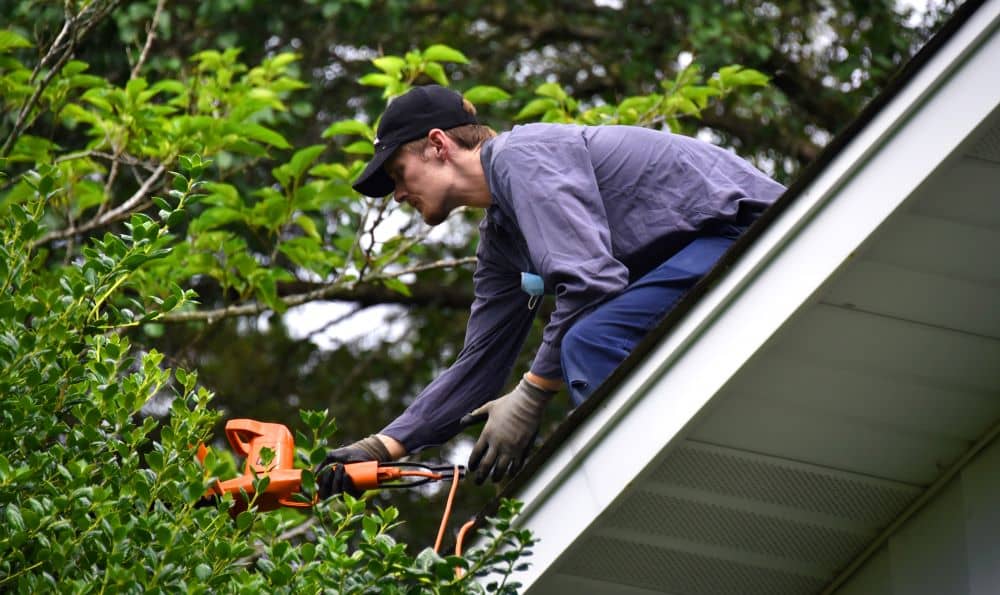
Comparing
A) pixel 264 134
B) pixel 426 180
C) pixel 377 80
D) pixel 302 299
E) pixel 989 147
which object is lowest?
pixel 302 299

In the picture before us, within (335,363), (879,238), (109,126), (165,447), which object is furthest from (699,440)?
(335,363)

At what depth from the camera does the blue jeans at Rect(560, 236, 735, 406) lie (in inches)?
142

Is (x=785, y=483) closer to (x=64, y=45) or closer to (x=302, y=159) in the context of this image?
(x=302, y=159)

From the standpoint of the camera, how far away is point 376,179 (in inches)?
172

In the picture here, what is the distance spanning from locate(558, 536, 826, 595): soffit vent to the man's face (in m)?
1.10

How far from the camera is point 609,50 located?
1025cm

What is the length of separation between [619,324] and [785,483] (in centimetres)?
52

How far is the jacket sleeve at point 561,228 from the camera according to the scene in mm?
3600

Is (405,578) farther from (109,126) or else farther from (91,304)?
(109,126)

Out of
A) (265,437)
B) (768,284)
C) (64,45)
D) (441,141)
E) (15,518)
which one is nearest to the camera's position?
(15,518)

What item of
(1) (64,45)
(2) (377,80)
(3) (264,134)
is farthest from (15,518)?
(1) (64,45)

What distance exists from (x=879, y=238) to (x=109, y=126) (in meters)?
4.31

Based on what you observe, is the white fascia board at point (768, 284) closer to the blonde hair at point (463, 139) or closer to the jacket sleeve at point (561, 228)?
the jacket sleeve at point (561, 228)

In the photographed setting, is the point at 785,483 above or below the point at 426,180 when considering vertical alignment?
below
